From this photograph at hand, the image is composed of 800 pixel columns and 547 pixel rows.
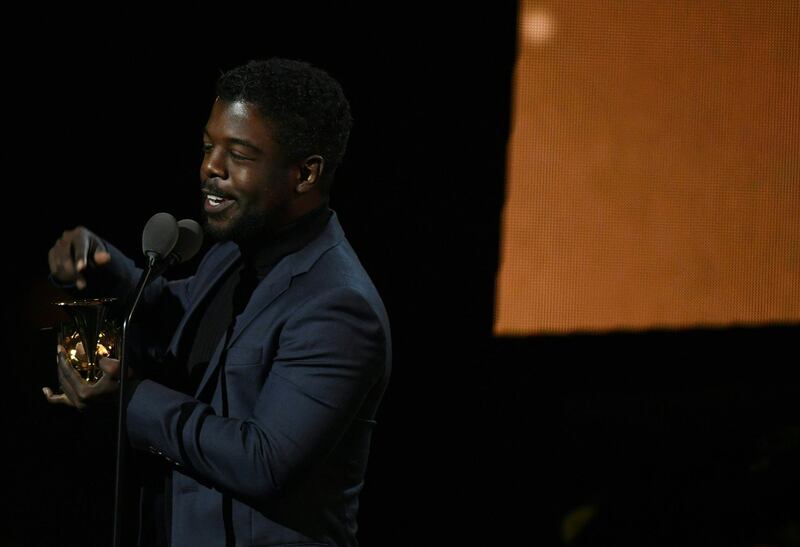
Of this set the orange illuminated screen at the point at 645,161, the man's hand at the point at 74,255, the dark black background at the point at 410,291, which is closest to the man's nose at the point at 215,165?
the man's hand at the point at 74,255

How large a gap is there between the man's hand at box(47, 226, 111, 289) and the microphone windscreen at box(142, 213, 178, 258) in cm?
27

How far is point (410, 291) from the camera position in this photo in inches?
112

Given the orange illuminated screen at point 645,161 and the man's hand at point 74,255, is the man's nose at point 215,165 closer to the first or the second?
the man's hand at point 74,255

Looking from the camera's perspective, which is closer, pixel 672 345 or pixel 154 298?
pixel 154 298

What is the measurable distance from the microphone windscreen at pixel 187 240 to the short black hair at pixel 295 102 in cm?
25

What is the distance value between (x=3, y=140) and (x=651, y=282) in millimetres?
1817

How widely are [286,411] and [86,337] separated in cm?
39

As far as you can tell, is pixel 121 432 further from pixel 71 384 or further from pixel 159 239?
pixel 159 239

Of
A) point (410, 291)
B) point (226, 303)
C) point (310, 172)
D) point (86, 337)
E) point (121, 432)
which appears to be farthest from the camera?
point (410, 291)

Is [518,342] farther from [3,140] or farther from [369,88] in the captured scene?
[3,140]

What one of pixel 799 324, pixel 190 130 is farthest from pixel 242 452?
pixel 799 324

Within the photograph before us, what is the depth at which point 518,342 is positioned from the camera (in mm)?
2922

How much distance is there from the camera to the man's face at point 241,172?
6.01ft

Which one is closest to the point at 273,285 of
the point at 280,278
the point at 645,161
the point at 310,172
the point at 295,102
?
the point at 280,278
